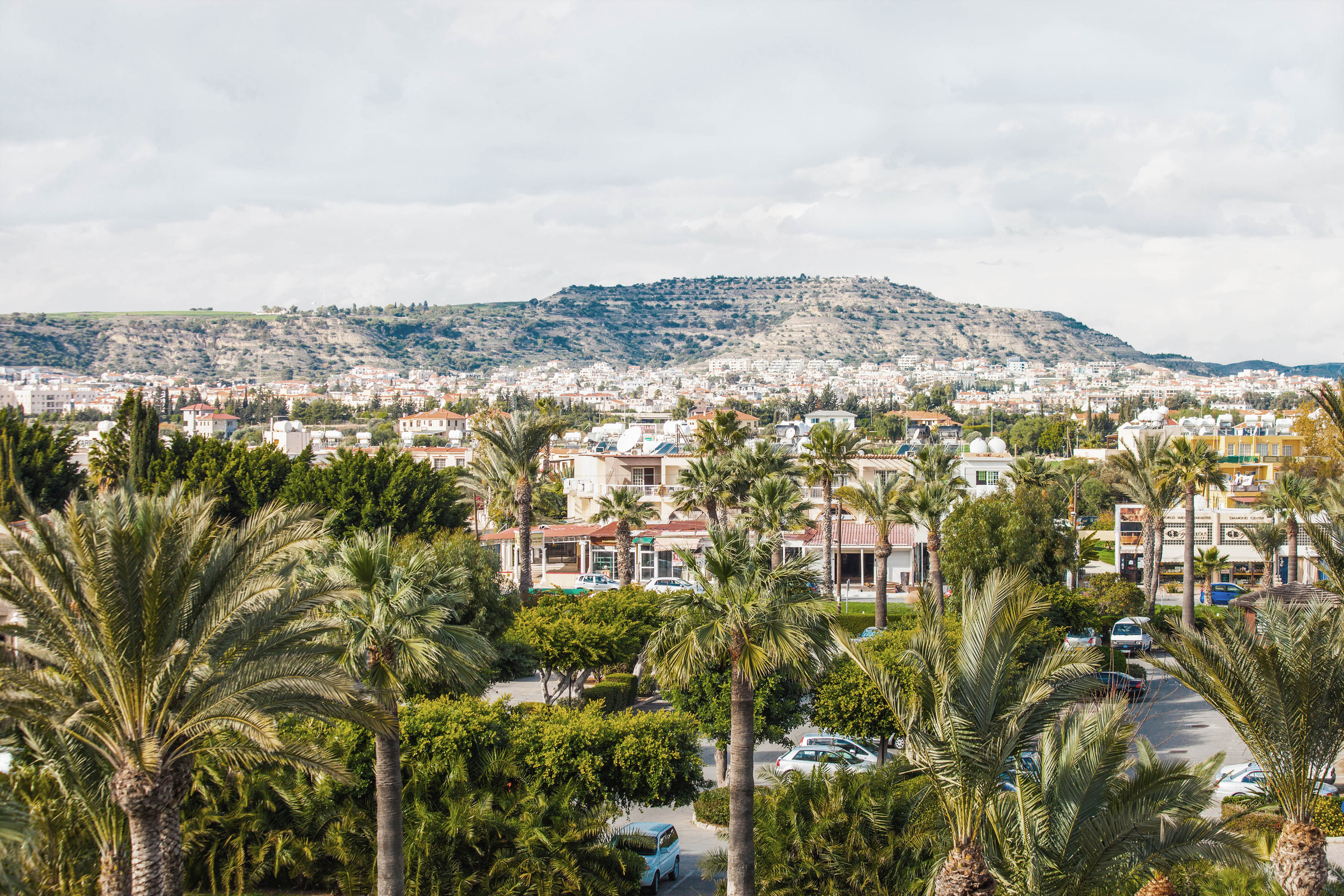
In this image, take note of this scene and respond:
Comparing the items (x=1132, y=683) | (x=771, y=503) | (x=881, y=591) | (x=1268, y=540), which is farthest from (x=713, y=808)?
(x=1268, y=540)

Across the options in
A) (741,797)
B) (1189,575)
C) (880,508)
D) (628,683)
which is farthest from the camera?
(1189,575)

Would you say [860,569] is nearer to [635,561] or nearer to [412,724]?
[635,561]

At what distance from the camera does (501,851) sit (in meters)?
15.6

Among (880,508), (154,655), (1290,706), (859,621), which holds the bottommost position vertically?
(859,621)

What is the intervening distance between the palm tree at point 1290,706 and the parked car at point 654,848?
28.3 feet

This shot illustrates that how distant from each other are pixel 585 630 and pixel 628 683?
374 centimetres

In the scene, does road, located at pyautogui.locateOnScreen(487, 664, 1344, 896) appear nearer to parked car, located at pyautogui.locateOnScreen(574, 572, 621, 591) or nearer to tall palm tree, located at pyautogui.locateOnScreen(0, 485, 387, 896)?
tall palm tree, located at pyautogui.locateOnScreen(0, 485, 387, 896)

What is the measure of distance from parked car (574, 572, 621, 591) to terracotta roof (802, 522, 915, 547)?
9061mm

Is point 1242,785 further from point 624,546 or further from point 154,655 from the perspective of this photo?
point 624,546

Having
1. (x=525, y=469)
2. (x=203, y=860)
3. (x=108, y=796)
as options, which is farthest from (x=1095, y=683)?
(x=525, y=469)

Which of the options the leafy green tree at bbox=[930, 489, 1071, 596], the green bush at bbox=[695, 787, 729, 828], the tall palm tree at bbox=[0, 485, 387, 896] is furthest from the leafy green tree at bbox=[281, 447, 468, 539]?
the tall palm tree at bbox=[0, 485, 387, 896]

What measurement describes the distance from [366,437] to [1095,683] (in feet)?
455

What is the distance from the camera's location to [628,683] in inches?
1048

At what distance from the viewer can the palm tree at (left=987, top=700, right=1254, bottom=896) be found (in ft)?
32.8
